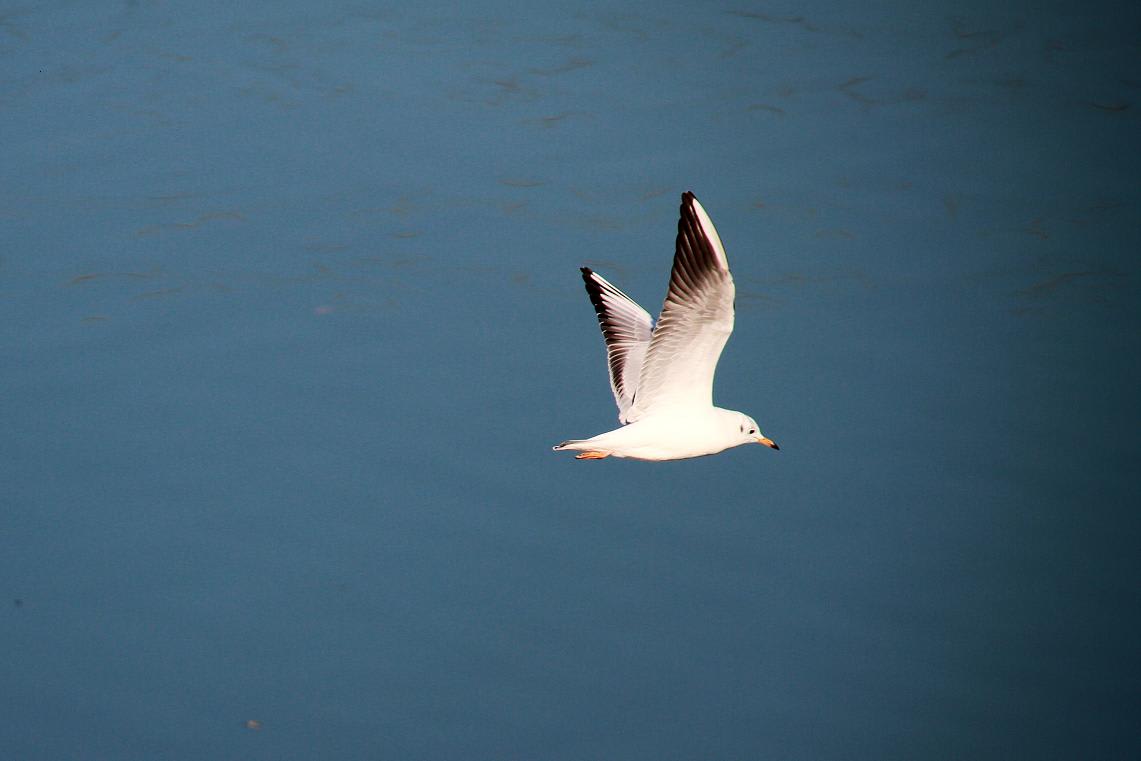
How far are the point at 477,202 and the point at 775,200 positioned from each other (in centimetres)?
152

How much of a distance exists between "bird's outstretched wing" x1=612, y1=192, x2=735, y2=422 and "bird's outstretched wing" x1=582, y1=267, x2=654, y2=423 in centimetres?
17

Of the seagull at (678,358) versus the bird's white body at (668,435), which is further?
the bird's white body at (668,435)

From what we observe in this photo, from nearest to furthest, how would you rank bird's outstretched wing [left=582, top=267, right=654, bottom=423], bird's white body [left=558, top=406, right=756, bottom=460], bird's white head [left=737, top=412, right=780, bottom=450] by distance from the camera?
bird's white body [left=558, top=406, right=756, bottom=460] → bird's white head [left=737, top=412, right=780, bottom=450] → bird's outstretched wing [left=582, top=267, right=654, bottom=423]

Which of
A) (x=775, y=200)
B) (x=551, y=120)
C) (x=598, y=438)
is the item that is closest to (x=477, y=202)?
(x=551, y=120)

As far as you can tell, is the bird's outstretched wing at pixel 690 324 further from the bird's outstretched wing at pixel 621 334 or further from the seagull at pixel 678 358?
the bird's outstretched wing at pixel 621 334

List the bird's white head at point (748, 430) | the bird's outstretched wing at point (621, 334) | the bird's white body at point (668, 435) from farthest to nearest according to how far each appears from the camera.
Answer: the bird's outstretched wing at point (621, 334)
the bird's white head at point (748, 430)
the bird's white body at point (668, 435)

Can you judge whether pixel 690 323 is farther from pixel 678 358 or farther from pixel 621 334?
pixel 621 334

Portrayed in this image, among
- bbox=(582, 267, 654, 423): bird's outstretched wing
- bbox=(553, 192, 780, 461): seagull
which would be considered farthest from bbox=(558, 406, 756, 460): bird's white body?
bbox=(582, 267, 654, 423): bird's outstretched wing

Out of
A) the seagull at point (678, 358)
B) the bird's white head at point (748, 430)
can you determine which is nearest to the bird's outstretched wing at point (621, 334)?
the seagull at point (678, 358)

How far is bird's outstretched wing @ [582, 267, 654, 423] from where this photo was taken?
5.26 metres

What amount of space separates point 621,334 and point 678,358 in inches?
25.8

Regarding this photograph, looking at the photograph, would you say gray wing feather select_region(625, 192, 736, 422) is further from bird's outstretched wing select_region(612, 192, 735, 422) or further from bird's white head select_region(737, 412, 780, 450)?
bird's white head select_region(737, 412, 780, 450)

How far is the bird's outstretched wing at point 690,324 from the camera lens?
437 cm

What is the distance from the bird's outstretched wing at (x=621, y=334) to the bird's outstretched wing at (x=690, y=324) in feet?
0.55
